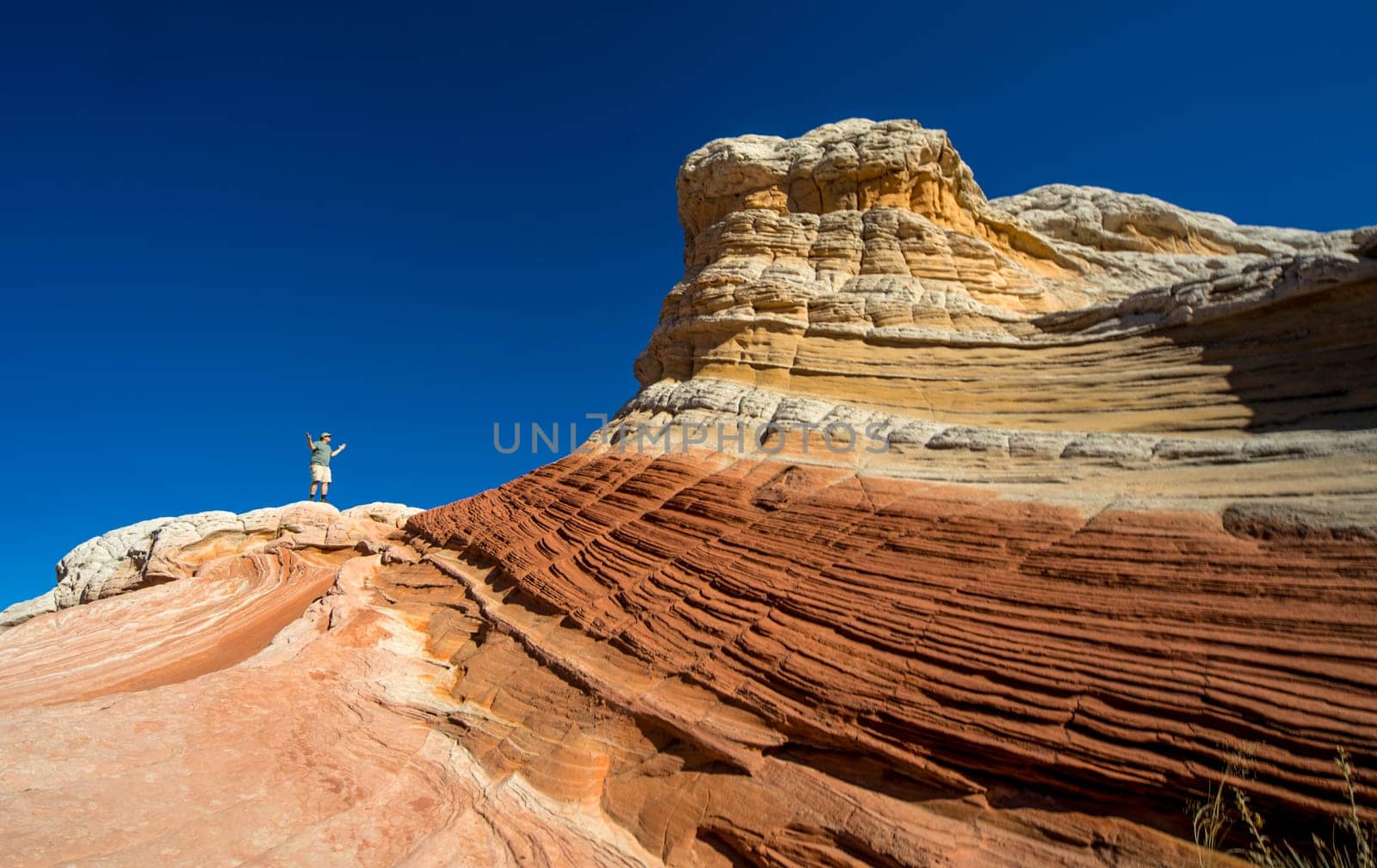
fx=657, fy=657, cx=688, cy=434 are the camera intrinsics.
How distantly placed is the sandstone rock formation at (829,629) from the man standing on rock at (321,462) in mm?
6486

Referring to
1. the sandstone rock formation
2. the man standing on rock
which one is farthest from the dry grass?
the man standing on rock

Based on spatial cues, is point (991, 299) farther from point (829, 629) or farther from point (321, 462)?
point (321, 462)

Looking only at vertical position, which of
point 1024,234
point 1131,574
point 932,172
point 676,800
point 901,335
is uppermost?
point 932,172

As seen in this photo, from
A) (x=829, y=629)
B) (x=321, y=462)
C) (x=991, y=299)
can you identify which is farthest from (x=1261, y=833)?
(x=321, y=462)

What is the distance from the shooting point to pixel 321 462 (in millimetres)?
21703

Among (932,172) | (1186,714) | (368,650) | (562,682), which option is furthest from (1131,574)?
(932,172)

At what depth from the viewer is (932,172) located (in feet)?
55.2

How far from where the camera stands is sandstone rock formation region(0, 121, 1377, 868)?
480 centimetres

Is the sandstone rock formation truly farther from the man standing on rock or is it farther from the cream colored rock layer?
the man standing on rock

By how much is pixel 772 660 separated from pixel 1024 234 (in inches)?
635

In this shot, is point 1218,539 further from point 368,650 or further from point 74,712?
point 74,712

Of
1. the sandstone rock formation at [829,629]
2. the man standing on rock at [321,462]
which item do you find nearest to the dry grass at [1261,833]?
the sandstone rock formation at [829,629]

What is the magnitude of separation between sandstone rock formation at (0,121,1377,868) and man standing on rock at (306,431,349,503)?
6486mm

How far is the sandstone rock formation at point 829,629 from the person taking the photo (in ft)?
15.8
